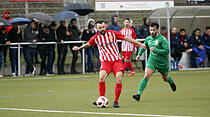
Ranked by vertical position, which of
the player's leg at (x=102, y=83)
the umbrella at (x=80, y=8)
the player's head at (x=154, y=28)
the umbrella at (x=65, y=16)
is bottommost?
the player's leg at (x=102, y=83)

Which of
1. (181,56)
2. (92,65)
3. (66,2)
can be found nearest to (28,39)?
(92,65)

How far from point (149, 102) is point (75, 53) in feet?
35.9

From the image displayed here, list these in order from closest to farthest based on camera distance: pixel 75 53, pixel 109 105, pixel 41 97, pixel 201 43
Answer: pixel 109 105
pixel 41 97
pixel 75 53
pixel 201 43

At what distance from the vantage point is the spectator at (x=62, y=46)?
20172mm

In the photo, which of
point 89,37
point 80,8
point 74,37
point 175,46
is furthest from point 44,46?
point 175,46

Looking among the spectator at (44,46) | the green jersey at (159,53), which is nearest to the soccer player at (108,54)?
the green jersey at (159,53)

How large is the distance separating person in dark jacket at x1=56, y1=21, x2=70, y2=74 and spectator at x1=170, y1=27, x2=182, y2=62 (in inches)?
191

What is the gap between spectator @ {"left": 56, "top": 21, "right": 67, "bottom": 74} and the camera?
794 inches

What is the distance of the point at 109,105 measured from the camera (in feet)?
32.1

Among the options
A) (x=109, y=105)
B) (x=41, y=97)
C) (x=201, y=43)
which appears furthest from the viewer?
(x=201, y=43)

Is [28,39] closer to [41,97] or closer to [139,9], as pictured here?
[139,9]

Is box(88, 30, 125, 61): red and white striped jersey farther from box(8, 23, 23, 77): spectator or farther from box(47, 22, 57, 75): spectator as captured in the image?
box(47, 22, 57, 75): spectator

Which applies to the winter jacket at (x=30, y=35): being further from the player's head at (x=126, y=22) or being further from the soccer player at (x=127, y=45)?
the player's head at (x=126, y=22)

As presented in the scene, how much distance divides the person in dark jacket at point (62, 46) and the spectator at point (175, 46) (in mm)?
4855
